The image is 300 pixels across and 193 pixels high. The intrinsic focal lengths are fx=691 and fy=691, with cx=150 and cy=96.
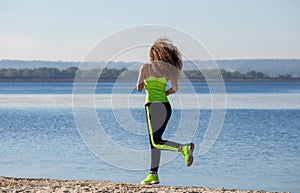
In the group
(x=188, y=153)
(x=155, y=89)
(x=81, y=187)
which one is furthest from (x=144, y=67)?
(x=81, y=187)

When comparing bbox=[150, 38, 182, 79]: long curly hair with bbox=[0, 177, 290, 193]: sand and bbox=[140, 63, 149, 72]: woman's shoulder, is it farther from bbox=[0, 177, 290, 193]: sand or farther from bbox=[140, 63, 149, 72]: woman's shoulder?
bbox=[0, 177, 290, 193]: sand

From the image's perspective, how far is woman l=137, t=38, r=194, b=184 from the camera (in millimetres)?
8062

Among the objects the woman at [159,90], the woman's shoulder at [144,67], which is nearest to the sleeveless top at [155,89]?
the woman at [159,90]

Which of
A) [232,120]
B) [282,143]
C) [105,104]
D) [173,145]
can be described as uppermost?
[105,104]

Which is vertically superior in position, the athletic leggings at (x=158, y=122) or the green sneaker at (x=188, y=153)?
the athletic leggings at (x=158, y=122)

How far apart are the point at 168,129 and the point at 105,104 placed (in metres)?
15.2

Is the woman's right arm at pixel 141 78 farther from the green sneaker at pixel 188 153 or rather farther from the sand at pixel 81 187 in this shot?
the sand at pixel 81 187

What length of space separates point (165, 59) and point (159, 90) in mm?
394

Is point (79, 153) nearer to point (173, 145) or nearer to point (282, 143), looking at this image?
point (282, 143)

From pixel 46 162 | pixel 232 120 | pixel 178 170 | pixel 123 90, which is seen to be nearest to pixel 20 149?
pixel 46 162

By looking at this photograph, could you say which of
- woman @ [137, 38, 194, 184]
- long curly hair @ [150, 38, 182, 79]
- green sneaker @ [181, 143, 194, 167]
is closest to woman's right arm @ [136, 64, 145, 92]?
woman @ [137, 38, 194, 184]

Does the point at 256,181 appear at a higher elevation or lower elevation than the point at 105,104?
lower

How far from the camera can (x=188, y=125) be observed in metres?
8.94

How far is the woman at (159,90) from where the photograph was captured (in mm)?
8062
